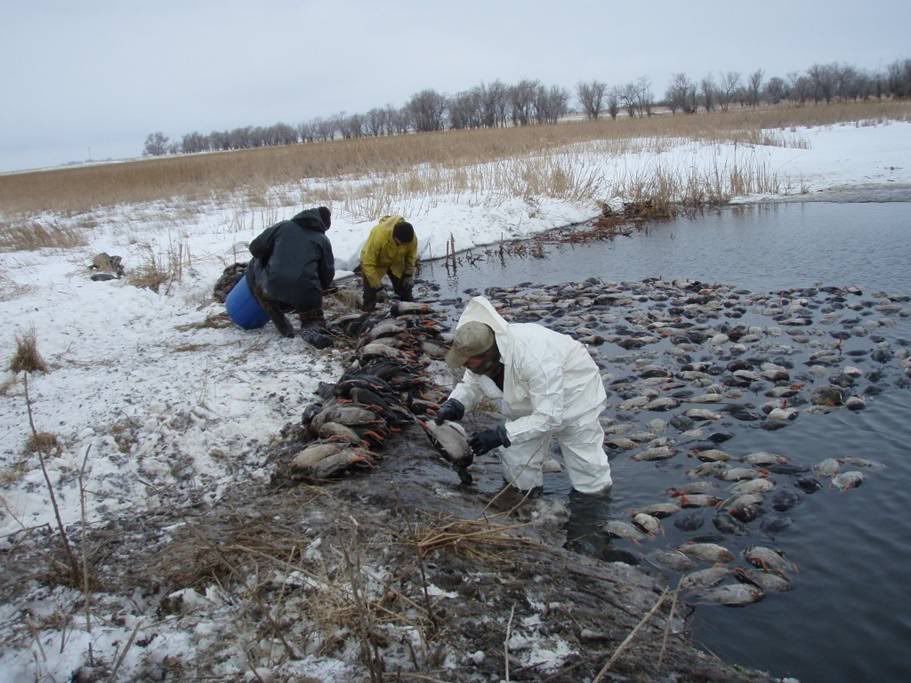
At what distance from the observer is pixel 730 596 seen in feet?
11.7

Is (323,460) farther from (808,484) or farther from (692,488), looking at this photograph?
(808,484)

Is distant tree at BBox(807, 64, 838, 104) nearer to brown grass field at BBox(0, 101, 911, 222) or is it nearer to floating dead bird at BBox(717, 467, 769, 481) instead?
brown grass field at BBox(0, 101, 911, 222)

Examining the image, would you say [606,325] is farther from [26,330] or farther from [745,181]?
[745,181]

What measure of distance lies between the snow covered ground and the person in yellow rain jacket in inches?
61.5

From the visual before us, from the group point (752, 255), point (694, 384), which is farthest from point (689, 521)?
point (752, 255)

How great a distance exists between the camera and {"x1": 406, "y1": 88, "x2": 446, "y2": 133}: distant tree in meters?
67.6

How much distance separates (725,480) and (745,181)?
15.6 metres

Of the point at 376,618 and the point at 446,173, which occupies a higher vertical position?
the point at 446,173

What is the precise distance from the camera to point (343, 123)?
291 feet

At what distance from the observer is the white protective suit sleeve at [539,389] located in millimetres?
4145

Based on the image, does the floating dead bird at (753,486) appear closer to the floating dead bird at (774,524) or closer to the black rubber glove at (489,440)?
the floating dead bird at (774,524)

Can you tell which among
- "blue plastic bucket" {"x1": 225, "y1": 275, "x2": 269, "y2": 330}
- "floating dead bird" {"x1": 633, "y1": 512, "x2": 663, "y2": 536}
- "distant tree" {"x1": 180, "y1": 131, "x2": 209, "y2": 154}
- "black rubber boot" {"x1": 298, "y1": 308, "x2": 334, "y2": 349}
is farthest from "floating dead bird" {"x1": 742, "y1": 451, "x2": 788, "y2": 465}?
"distant tree" {"x1": 180, "y1": 131, "x2": 209, "y2": 154}

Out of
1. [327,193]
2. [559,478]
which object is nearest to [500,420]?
[559,478]

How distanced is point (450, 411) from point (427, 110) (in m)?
68.6
